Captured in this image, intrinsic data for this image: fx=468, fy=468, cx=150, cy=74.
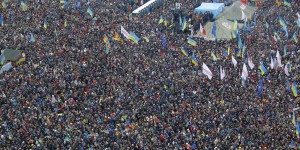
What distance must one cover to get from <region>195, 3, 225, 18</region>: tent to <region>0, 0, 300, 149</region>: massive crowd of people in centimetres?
447

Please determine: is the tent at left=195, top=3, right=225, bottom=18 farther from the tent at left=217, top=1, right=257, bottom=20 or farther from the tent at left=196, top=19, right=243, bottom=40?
the tent at left=196, top=19, right=243, bottom=40

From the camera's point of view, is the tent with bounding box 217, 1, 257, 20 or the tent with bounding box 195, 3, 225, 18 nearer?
the tent with bounding box 217, 1, 257, 20

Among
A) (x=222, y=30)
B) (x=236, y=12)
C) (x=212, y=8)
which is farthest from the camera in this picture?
(x=212, y=8)

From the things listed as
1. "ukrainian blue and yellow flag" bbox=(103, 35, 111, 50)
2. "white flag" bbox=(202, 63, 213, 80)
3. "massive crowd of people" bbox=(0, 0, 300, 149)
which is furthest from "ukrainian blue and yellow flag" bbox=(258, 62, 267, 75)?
"ukrainian blue and yellow flag" bbox=(103, 35, 111, 50)

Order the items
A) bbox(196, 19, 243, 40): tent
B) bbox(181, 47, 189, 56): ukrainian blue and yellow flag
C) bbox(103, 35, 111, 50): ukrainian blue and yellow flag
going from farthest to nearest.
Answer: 1. bbox(196, 19, 243, 40): tent
2. bbox(103, 35, 111, 50): ukrainian blue and yellow flag
3. bbox(181, 47, 189, 56): ukrainian blue and yellow flag

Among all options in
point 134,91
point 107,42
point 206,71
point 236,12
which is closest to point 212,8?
point 236,12

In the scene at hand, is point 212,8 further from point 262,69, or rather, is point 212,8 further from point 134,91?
point 134,91

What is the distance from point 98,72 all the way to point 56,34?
24.0ft

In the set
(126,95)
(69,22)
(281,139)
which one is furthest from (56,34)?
(281,139)

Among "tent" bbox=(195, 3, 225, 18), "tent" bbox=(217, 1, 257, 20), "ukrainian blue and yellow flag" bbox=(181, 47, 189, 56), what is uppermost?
"ukrainian blue and yellow flag" bbox=(181, 47, 189, 56)

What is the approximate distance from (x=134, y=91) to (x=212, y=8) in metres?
17.3

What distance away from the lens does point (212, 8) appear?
1591 inches

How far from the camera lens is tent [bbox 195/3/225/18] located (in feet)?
132

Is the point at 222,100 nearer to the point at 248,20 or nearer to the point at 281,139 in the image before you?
the point at 281,139
